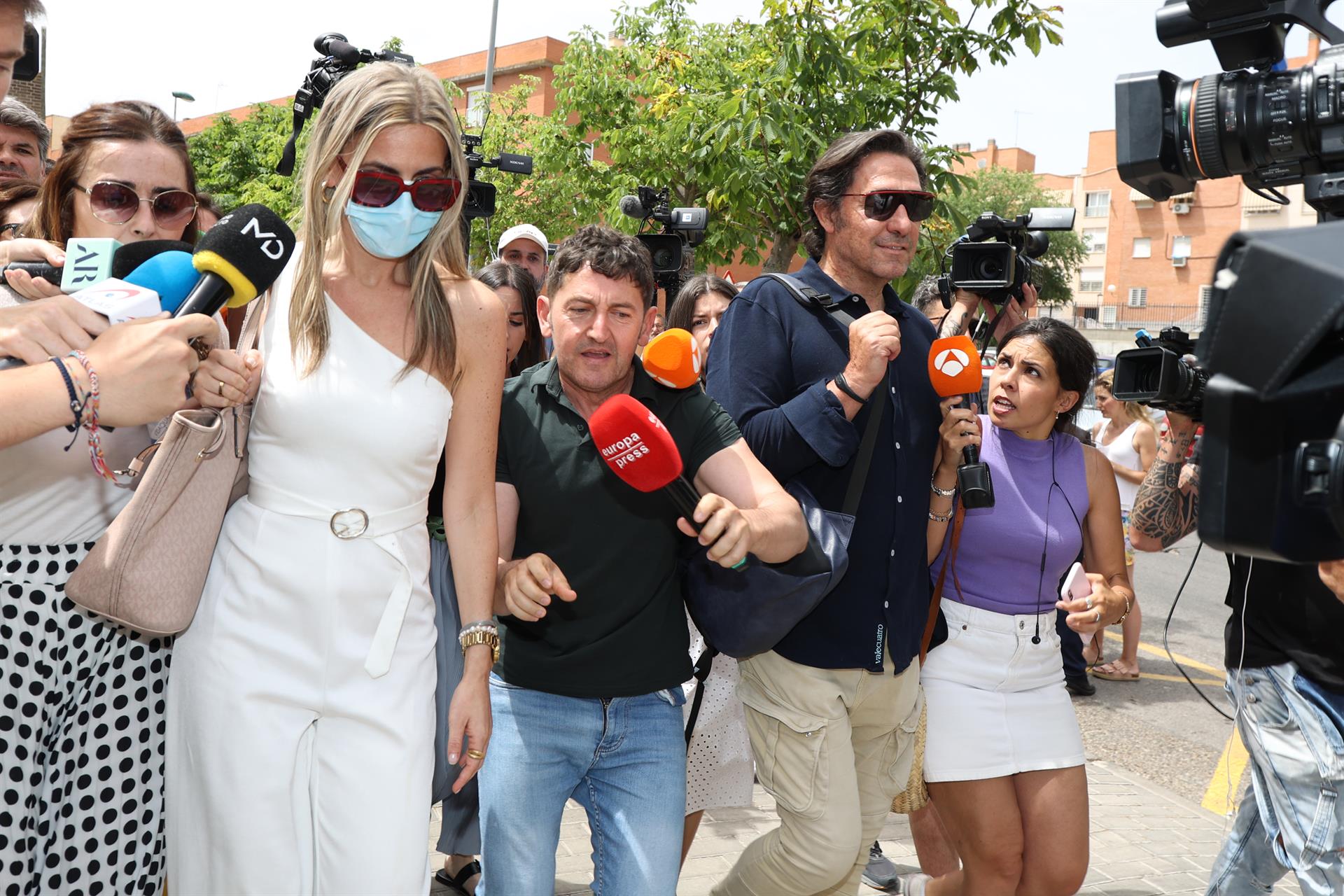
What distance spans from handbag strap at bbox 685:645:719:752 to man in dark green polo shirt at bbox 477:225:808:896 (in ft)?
1.65

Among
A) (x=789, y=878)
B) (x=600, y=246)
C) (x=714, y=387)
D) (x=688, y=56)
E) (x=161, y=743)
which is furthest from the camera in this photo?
(x=688, y=56)

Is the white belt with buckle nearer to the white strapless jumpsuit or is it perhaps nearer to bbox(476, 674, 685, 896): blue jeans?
the white strapless jumpsuit

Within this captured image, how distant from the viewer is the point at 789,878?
332 cm

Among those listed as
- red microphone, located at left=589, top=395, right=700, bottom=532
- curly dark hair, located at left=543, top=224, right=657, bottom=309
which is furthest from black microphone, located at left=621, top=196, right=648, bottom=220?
red microphone, located at left=589, top=395, right=700, bottom=532

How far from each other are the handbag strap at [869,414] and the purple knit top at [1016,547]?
539mm

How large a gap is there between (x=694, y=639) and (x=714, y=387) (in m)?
1.23

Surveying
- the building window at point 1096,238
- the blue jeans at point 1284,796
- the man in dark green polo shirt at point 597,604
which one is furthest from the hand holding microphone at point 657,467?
the building window at point 1096,238

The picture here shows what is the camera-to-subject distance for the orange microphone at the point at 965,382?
3.35 meters

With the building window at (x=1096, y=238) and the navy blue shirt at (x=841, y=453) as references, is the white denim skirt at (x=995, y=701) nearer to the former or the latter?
the navy blue shirt at (x=841, y=453)

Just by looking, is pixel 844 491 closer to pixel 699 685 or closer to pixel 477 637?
pixel 699 685

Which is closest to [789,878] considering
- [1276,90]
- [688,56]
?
[1276,90]

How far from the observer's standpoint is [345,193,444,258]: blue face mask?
8.41 ft

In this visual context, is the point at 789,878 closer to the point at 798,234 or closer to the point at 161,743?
the point at 161,743

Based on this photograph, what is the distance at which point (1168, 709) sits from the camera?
282 inches
